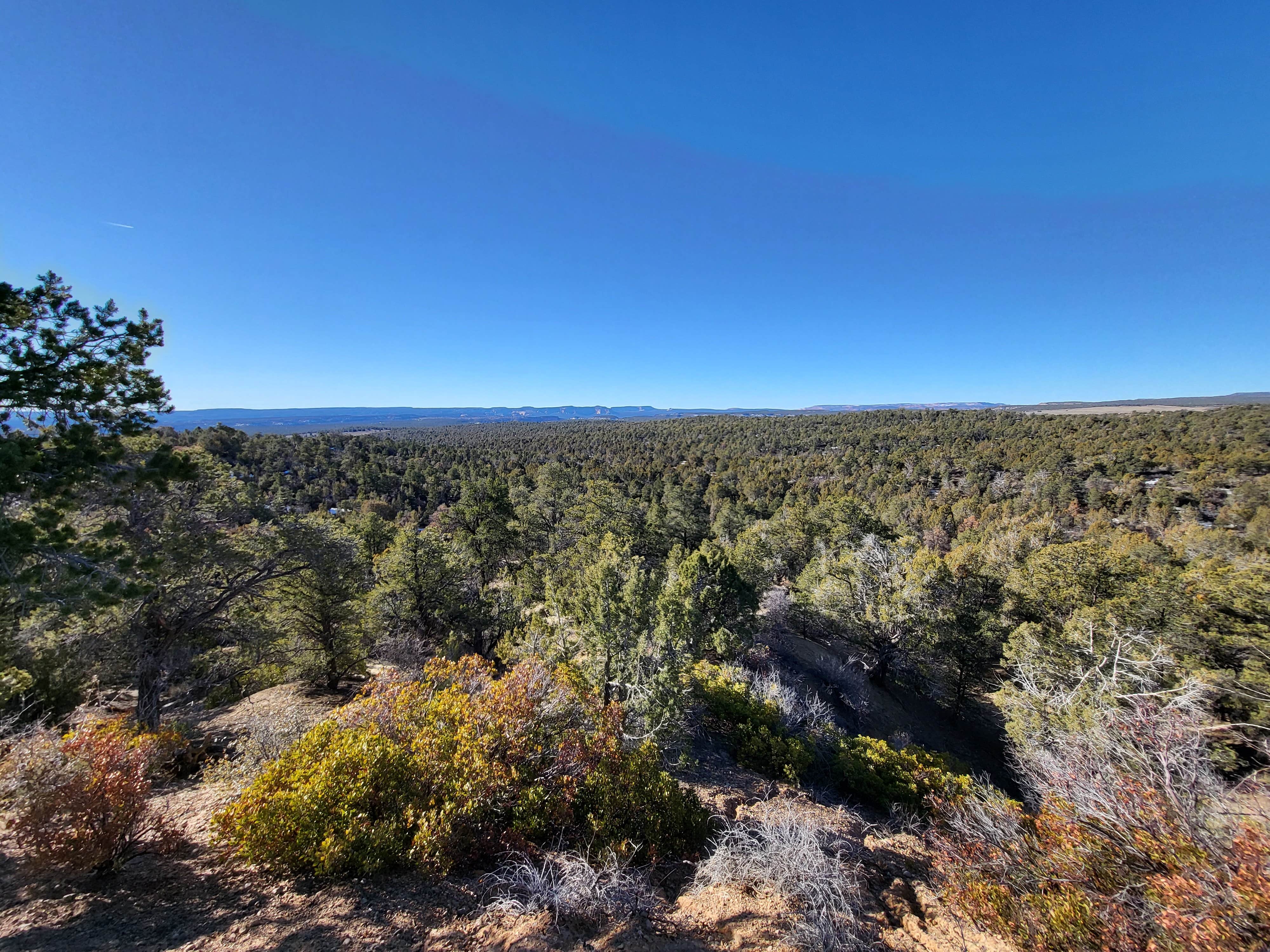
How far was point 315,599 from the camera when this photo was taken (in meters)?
16.2

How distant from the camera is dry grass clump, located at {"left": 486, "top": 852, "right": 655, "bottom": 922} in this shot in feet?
17.9

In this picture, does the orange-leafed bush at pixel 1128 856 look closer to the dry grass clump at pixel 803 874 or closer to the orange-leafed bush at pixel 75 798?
the dry grass clump at pixel 803 874

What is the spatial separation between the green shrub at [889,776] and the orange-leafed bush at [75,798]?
12.8 metres

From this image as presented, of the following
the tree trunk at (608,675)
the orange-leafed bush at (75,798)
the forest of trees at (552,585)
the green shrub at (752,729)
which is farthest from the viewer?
the tree trunk at (608,675)

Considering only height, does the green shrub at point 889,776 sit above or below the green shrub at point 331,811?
below

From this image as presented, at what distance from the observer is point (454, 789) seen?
20.2ft

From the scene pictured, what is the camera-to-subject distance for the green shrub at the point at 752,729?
35.3 ft

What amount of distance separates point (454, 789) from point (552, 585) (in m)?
10.9

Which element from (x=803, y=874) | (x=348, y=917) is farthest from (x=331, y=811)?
(x=803, y=874)

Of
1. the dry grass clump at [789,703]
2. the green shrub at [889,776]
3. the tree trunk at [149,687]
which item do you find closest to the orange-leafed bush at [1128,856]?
the green shrub at [889,776]

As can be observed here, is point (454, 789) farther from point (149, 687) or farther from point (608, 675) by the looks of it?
point (149, 687)

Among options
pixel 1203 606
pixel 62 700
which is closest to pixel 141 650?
pixel 62 700

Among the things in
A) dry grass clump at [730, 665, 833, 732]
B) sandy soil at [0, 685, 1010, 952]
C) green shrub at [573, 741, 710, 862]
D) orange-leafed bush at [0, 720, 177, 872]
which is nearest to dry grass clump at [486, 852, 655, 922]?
sandy soil at [0, 685, 1010, 952]

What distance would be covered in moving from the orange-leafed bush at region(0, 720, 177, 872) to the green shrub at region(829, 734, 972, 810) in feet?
42.1
